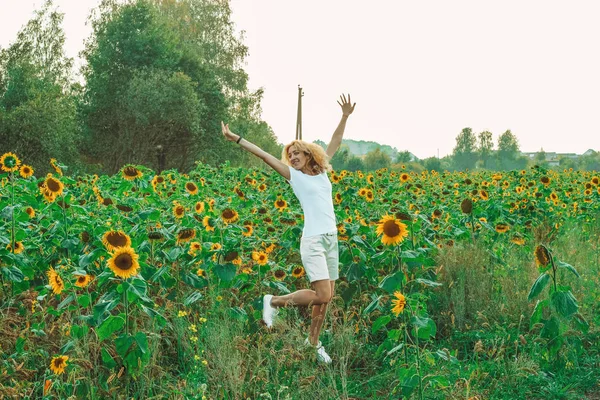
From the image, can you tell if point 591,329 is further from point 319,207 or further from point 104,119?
point 104,119

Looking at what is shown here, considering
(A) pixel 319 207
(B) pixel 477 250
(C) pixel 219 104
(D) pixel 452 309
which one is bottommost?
(D) pixel 452 309

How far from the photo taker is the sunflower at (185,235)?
442 centimetres

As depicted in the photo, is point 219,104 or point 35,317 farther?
point 219,104

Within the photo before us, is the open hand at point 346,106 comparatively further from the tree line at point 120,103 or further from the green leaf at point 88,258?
the tree line at point 120,103

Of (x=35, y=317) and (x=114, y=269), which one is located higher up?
(x=114, y=269)

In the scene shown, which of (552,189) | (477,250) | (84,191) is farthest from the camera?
(552,189)

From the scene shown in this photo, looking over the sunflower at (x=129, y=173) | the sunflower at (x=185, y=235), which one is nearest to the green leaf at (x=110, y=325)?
the sunflower at (x=185, y=235)

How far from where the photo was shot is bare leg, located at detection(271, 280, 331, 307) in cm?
445

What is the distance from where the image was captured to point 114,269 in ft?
11.0

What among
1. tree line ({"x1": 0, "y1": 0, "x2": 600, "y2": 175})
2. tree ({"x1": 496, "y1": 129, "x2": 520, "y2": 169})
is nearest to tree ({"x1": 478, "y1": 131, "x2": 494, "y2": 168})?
tree ({"x1": 496, "y1": 129, "x2": 520, "y2": 169})

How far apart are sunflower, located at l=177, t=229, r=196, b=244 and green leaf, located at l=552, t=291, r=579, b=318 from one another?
230 centimetres

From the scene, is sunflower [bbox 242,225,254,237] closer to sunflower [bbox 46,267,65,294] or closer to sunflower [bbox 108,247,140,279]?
sunflower [bbox 46,267,65,294]

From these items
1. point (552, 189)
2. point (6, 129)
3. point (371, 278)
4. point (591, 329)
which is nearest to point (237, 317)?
point (371, 278)

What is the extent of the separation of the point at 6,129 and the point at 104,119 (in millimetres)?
4871
